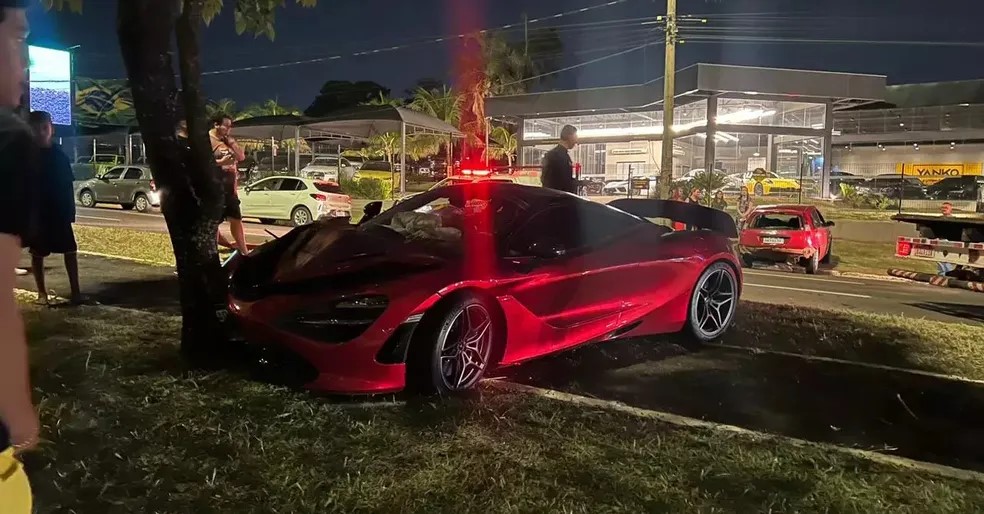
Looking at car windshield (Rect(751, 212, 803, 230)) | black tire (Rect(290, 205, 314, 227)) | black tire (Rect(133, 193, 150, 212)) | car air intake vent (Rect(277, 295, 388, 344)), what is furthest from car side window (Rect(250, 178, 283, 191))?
car air intake vent (Rect(277, 295, 388, 344))

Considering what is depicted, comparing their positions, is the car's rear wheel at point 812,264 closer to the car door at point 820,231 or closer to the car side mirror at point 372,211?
the car door at point 820,231

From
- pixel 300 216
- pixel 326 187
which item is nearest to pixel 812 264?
pixel 326 187

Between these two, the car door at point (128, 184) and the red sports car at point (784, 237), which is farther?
the car door at point (128, 184)

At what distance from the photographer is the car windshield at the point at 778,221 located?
50.2 ft

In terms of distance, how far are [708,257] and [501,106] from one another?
32431 millimetres

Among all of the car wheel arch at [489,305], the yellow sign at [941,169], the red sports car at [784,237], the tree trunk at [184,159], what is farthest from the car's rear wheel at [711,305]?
the yellow sign at [941,169]

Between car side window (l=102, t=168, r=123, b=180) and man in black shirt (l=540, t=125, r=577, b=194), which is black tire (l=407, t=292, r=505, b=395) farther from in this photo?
car side window (l=102, t=168, r=123, b=180)

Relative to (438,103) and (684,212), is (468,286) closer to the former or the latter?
(684,212)

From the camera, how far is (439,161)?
51.7 metres

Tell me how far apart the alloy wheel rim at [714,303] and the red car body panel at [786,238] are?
9.71m

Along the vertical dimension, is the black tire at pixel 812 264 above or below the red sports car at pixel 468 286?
below

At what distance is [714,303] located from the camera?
230 inches

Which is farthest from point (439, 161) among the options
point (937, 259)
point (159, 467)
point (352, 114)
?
point (159, 467)

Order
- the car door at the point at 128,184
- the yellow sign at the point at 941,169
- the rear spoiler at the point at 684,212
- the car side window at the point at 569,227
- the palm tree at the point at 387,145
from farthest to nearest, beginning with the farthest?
the palm tree at the point at 387,145 → the yellow sign at the point at 941,169 → the car door at the point at 128,184 → the rear spoiler at the point at 684,212 → the car side window at the point at 569,227
